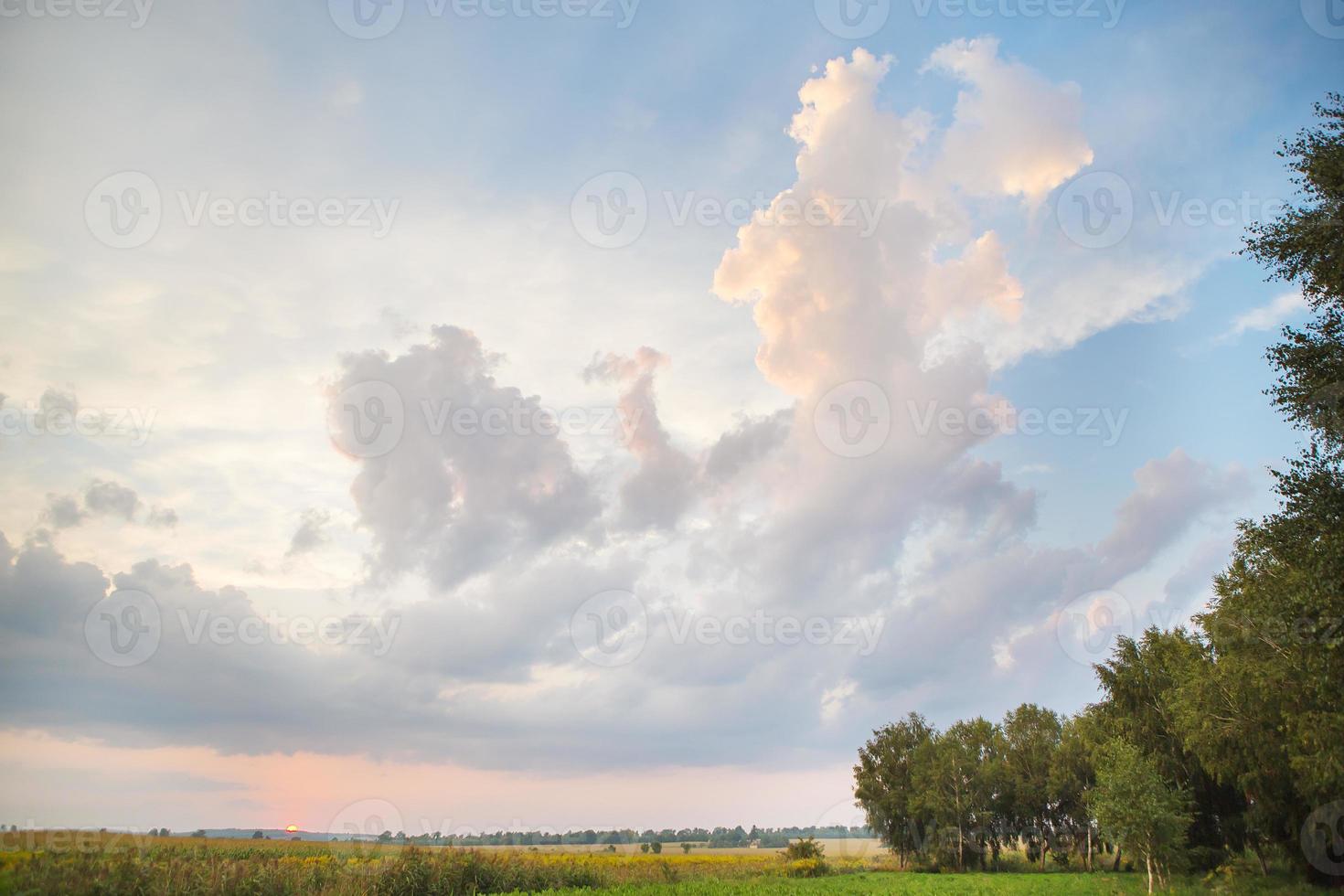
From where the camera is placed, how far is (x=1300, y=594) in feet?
83.0

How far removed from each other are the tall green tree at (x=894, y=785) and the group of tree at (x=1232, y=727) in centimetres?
58

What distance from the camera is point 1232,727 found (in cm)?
3994

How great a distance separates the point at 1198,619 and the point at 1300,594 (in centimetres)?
3143

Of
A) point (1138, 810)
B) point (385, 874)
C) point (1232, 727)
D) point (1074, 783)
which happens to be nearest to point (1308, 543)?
point (1232, 727)

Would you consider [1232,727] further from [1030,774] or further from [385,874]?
[1030,774]

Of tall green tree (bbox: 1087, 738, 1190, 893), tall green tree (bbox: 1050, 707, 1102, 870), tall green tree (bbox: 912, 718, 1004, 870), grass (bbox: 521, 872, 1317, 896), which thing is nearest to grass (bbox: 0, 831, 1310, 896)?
grass (bbox: 521, 872, 1317, 896)

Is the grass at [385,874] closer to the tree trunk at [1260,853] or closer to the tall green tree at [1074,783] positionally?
the tree trunk at [1260,853]

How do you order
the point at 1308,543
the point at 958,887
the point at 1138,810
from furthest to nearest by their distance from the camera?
the point at 958,887, the point at 1138,810, the point at 1308,543

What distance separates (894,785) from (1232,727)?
75.3 meters

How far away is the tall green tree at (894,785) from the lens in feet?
343

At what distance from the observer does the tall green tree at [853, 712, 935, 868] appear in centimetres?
10456

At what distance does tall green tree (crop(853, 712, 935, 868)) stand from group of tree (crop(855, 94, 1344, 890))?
58 centimetres

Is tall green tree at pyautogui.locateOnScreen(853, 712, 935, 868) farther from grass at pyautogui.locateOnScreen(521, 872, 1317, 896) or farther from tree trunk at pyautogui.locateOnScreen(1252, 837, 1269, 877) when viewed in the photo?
tree trunk at pyautogui.locateOnScreen(1252, 837, 1269, 877)

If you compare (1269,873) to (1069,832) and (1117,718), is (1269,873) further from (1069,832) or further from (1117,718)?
(1069,832)
